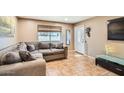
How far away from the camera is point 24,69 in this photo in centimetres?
194

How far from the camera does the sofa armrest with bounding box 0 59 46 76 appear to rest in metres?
1.76

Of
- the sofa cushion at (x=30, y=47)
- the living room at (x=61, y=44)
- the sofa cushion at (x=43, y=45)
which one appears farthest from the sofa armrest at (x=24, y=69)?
the sofa cushion at (x=43, y=45)

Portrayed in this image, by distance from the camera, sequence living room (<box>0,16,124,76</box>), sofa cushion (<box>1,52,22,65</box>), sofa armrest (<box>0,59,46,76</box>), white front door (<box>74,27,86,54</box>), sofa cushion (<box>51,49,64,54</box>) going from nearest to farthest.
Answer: sofa armrest (<box>0,59,46,76</box>)
sofa cushion (<box>1,52,22,65</box>)
living room (<box>0,16,124,76</box>)
white front door (<box>74,27,86,54</box>)
sofa cushion (<box>51,49,64,54</box>)

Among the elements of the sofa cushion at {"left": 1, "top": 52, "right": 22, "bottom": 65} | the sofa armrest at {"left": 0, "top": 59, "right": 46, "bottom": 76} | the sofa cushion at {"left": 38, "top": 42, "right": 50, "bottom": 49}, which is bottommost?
the sofa armrest at {"left": 0, "top": 59, "right": 46, "bottom": 76}

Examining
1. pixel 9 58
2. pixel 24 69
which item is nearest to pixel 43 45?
pixel 9 58

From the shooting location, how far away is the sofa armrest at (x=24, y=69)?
69.2 inches

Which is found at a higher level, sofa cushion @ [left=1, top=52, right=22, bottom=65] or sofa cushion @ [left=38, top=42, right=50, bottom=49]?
sofa cushion @ [left=38, top=42, right=50, bottom=49]

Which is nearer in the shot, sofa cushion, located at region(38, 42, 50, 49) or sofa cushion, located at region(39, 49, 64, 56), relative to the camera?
sofa cushion, located at region(39, 49, 64, 56)

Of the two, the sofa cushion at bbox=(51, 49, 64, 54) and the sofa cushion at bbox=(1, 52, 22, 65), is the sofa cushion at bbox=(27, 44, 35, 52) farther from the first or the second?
the sofa cushion at bbox=(1, 52, 22, 65)

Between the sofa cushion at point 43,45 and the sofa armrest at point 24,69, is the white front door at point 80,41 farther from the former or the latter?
the sofa armrest at point 24,69

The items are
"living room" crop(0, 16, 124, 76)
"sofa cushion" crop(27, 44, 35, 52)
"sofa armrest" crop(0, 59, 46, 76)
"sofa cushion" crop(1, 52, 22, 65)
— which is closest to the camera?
"sofa armrest" crop(0, 59, 46, 76)

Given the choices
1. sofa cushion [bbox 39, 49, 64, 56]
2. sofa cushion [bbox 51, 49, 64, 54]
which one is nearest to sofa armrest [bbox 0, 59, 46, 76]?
sofa cushion [bbox 39, 49, 64, 56]
